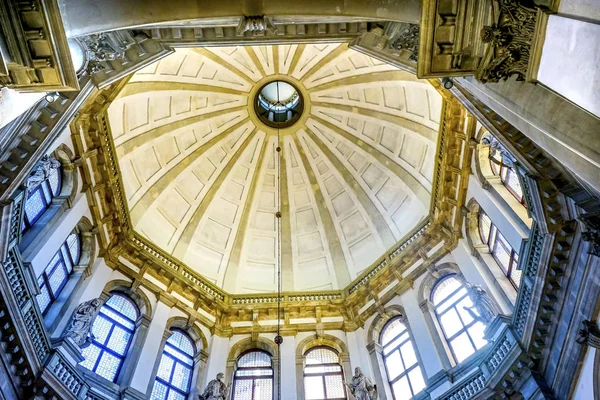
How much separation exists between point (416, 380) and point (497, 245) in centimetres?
508

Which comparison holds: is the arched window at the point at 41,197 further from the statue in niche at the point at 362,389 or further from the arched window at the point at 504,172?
the arched window at the point at 504,172

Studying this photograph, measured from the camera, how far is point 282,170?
82.8ft

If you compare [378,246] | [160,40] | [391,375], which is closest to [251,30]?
[160,40]

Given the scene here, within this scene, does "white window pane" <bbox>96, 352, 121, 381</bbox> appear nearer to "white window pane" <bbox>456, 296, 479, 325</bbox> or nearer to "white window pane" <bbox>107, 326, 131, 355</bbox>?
"white window pane" <bbox>107, 326, 131, 355</bbox>

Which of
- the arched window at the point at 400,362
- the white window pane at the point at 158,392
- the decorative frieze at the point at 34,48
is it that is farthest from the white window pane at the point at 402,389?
the decorative frieze at the point at 34,48

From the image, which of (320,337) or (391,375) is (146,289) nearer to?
(320,337)

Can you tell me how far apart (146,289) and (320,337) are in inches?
271

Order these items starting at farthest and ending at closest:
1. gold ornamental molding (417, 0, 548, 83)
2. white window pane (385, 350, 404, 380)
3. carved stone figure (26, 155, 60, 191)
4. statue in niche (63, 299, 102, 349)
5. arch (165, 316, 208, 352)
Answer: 1. arch (165, 316, 208, 352)
2. white window pane (385, 350, 404, 380)
3. statue in niche (63, 299, 102, 349)
4. carved stone figure (26, 155, 60, 191)
5. gold ornamental molding (417, 0, 548, 83)

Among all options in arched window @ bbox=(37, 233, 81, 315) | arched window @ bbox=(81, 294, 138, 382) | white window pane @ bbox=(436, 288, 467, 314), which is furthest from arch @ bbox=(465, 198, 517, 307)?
arched window @ bbox=(37, 233, 81, 315)

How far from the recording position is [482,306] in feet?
44.9

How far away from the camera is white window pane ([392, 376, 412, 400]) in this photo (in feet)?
50.0

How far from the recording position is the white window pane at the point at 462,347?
569 inches

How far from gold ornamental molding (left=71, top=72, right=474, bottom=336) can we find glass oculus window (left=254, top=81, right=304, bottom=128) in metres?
9.50

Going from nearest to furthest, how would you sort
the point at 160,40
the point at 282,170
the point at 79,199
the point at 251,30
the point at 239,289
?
the point at 251,30
the point at 160,40
the point at 79,199
the point at 239,289
the point at 282,170
